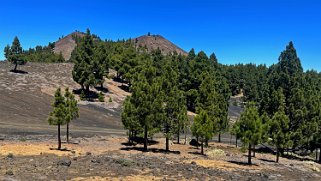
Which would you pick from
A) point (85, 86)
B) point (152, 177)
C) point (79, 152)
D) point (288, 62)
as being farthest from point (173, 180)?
point (85, 86)

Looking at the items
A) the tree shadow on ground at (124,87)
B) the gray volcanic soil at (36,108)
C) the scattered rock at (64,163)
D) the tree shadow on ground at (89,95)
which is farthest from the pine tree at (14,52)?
the scattered rock at (64,163)

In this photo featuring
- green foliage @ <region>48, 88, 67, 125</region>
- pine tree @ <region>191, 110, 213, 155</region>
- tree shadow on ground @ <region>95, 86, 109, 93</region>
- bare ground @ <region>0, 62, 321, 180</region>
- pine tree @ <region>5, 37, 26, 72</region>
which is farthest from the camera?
tree shadow on ground @ <region>95, 86, 109, 93</region>

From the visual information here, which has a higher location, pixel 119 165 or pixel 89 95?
pixel 89 95

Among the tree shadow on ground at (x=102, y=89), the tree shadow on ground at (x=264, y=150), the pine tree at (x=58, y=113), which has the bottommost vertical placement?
the tree shadow on ground at (x=264, y=150)

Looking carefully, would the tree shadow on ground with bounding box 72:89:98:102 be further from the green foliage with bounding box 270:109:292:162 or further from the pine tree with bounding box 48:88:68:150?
the green foliage with bounding box 270:109:292:162

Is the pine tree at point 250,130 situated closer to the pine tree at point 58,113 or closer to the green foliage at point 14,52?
the pine tree at point 58,113

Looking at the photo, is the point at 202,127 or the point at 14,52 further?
the point at 14,52

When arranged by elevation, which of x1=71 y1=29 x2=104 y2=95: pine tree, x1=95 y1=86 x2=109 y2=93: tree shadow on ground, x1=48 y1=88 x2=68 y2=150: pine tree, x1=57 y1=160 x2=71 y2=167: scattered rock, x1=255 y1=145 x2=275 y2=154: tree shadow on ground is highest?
x1=71 y1=29 x2=104 y2=95: pine tree

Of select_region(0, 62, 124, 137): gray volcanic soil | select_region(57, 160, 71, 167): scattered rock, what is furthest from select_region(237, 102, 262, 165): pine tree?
select_region(0, 62, 124, 137): gray volcanic soil

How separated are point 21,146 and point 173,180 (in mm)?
23091

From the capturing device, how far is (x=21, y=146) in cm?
4641

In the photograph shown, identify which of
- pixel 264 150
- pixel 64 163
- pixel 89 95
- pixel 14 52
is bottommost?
pixel 264 150

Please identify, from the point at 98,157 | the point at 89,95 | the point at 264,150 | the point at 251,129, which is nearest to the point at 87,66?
the point at 89,95

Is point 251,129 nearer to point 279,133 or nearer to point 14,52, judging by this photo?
point 279,133
